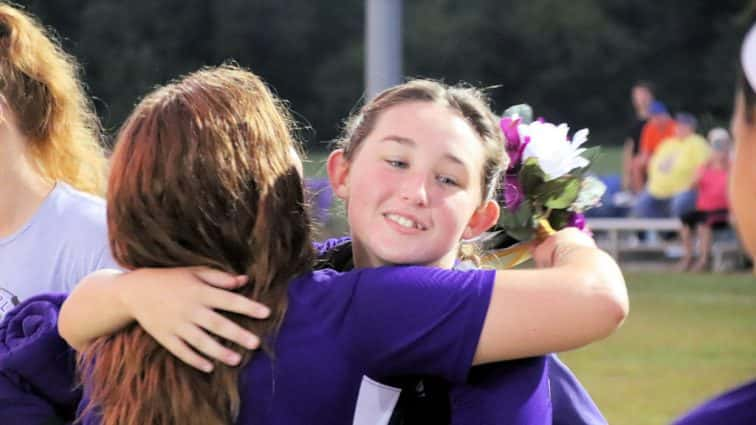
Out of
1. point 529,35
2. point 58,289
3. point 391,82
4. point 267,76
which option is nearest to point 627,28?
point 529,35

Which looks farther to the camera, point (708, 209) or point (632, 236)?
point (632, 236)

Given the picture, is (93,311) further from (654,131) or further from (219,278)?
(654,131)

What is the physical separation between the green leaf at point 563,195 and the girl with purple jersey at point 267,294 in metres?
0.36

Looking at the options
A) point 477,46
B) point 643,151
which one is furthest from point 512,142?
point 477,46

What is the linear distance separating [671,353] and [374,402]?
8.13 m

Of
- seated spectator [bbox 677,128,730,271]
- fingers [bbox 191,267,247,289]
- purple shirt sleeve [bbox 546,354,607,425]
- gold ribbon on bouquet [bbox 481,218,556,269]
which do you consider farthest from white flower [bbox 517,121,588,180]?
seated spectator [bbox 677,128,730,271]

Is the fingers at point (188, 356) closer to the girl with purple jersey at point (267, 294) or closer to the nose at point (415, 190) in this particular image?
the girl with purple jersey at point (267, 294)

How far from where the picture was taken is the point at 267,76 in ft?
143

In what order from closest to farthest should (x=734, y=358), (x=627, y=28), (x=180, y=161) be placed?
(x=180, y=161) < (x=734, y=358) < (x=627, y=28)

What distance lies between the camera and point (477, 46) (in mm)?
45750

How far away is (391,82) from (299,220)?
7.80 m

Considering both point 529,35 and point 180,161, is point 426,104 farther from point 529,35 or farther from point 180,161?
point 529,35

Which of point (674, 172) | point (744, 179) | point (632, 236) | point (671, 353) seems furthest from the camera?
point (632, 236)

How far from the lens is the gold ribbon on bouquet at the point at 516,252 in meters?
2.61
